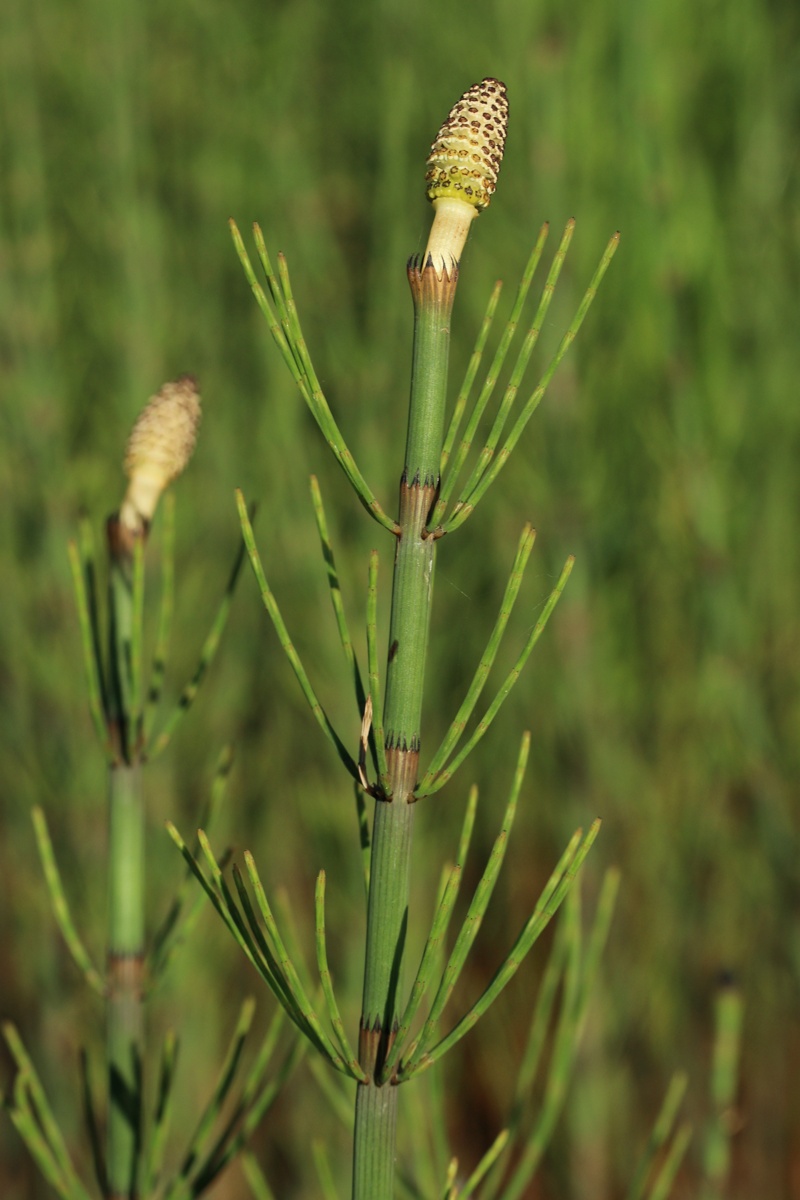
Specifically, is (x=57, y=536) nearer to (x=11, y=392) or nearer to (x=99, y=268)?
(x=11, y=392)

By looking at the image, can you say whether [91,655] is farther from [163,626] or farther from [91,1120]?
[91,1120]

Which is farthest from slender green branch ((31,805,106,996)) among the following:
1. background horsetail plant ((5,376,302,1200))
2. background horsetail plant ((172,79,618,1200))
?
background horsetail plant ((172,79,618,1200))

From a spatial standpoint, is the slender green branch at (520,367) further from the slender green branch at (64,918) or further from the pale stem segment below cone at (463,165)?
the slender green branch at (64,918)

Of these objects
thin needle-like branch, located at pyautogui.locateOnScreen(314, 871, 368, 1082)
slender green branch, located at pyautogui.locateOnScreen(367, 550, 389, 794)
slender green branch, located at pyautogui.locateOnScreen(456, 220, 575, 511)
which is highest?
slender green branch, located at pyautogui.locateOnScreen(456, 220, 575, 511)

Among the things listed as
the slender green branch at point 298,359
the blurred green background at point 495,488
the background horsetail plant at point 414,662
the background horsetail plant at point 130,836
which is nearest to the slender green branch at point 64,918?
the background horsetail plant at point 130,836

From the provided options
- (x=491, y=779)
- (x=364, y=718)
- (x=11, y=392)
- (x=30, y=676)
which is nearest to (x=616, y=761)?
(x=491, y=779)

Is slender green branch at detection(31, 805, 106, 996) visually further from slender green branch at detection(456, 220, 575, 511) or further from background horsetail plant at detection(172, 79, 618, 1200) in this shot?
slender green branch at detection(456, 220, 575, 511)

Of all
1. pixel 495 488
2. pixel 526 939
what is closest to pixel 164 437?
pixel 526 939
